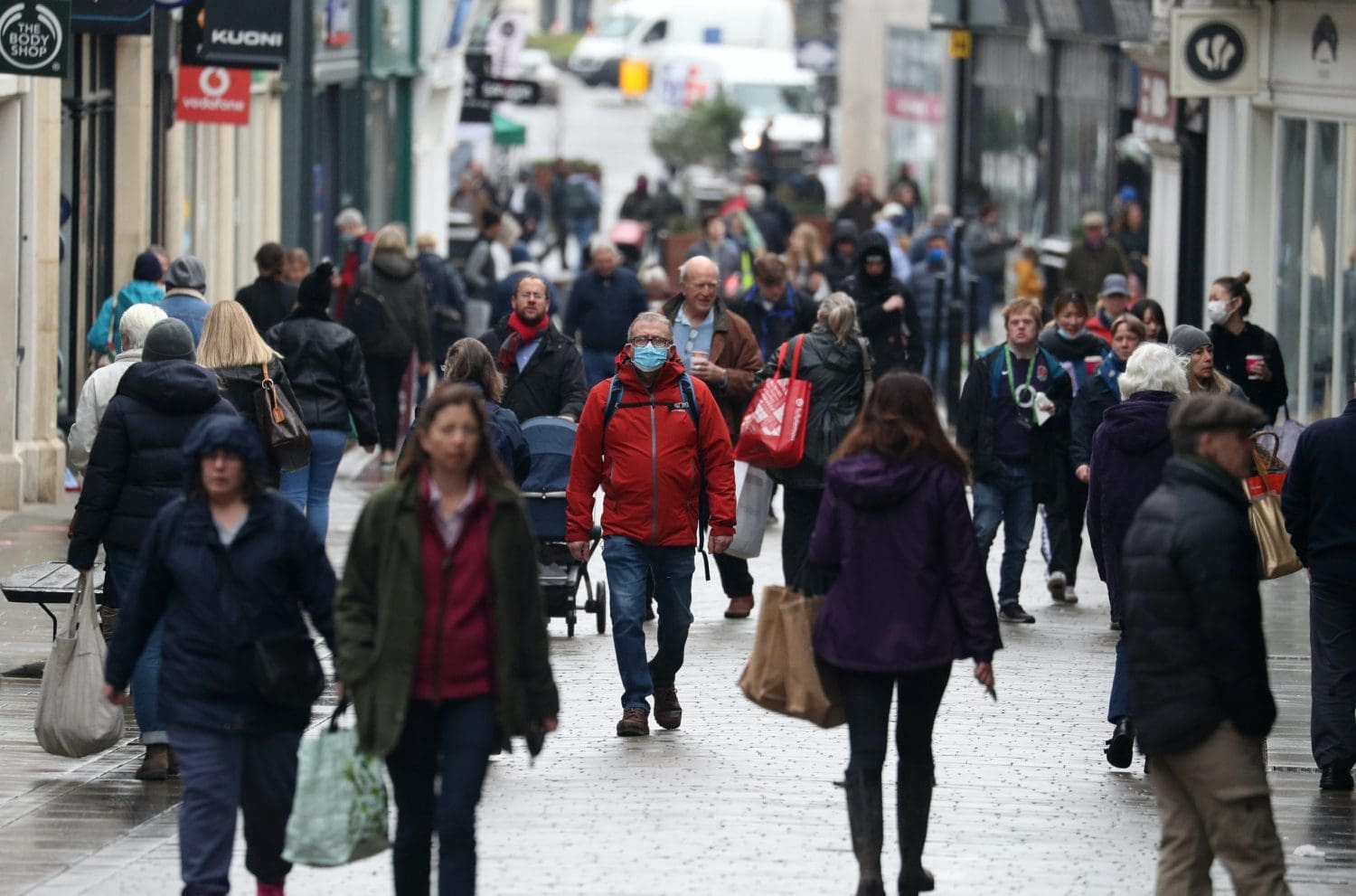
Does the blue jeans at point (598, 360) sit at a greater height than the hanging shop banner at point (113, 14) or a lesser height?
lesser

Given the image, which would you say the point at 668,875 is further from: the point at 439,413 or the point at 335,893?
the point at 439,413

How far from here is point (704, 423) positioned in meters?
10.3

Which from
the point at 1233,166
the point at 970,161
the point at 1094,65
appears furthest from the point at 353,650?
the point at 970,161

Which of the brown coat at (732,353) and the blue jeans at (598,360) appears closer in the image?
the brown coat at (732,353)

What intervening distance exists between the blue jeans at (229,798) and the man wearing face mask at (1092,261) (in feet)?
61.8

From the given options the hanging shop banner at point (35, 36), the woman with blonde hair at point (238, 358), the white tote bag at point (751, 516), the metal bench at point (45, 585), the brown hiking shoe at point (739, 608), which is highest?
the hanging shop banner at point (35, 36)

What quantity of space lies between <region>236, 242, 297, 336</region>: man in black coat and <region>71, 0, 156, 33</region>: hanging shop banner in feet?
6.66

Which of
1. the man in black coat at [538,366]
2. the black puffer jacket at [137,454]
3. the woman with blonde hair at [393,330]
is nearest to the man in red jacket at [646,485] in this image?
the black puffer jacket at [137,454]

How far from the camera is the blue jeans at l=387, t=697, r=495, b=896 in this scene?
6.74 metres

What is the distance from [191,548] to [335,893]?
55.8 inches

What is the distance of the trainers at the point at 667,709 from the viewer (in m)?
10.5

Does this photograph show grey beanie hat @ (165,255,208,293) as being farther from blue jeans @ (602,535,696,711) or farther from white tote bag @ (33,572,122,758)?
white tote bag @ (33,572,122,758)

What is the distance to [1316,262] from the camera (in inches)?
736

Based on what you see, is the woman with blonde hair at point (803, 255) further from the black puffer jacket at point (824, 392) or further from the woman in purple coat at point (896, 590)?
the woman in purple coat at point (896, 590)
